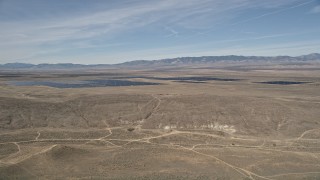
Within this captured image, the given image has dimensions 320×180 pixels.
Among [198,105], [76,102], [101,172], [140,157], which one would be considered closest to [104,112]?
[76,102]

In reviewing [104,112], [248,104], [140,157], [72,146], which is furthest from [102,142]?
[248,104]

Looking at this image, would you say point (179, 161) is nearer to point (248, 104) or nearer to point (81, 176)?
point (81, 176)

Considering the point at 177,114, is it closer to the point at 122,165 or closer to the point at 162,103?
the point at 162,103

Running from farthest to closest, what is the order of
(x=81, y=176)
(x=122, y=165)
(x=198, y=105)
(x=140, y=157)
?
(x=198, y=105) < (x=140, y=157) < (x=122, y=165) < (x=81, y=176)

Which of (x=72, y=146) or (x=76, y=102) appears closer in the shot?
(x=72, y=146)

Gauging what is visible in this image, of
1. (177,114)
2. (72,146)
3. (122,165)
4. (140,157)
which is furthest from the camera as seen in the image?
(177,114)

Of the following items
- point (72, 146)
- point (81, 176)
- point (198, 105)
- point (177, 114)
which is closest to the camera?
point (81, 176)
